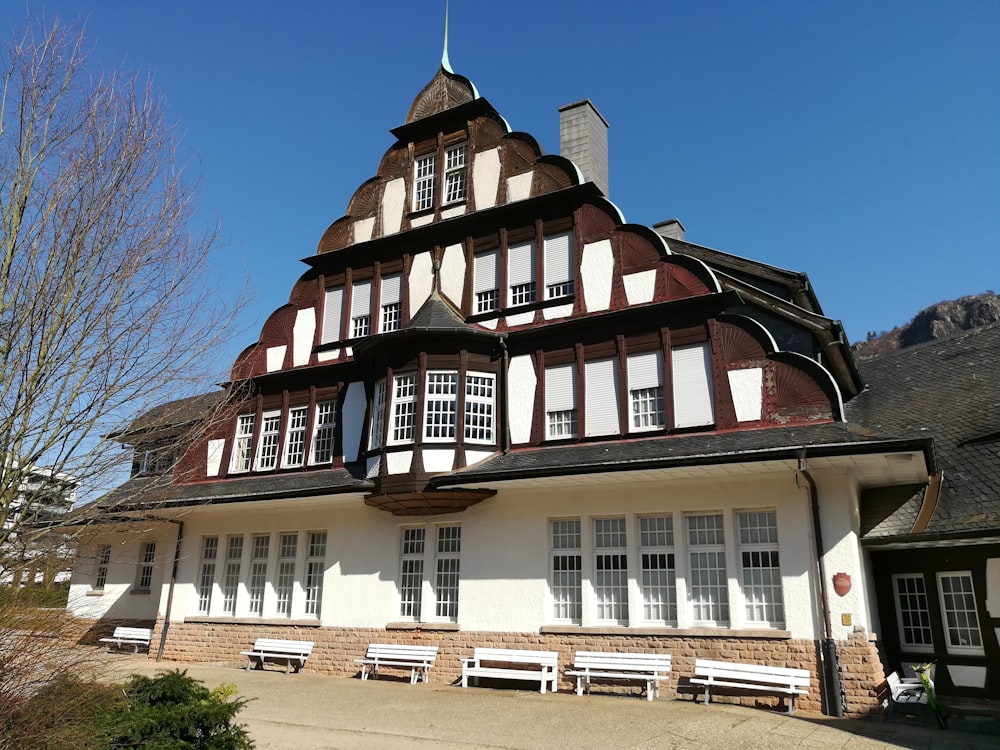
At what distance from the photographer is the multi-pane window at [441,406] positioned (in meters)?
16.1

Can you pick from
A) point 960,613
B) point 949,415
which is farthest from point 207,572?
point 949,415

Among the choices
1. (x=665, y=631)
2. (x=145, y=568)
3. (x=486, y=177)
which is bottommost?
(x=665, y=631)

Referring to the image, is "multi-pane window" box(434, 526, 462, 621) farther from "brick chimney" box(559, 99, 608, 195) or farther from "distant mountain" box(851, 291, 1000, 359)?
"distant mountain" box(851, 291, 1000, 359)

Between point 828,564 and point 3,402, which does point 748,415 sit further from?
point 3,402

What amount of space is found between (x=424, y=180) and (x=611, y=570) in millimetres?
11336

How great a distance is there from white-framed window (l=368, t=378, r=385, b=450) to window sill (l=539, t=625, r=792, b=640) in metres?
5.59

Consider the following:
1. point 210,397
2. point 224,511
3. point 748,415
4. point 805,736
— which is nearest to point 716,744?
point 805,736

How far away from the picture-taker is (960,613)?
1320 cm

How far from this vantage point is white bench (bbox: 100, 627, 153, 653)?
19.7 metres

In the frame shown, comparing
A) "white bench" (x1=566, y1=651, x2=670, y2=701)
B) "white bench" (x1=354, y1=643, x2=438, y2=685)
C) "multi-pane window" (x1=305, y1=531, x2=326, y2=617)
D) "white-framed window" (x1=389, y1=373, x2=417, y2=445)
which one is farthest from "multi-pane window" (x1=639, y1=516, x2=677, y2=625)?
"multi-pane window" (x1=305, y1=531, x2=326, y2=617)

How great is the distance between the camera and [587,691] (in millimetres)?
13344

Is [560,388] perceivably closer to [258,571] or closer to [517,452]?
[517,452]

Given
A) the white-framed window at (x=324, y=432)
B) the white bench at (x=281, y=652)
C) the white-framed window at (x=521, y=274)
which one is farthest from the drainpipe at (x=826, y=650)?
the white-framed window at (x=324, y=432)

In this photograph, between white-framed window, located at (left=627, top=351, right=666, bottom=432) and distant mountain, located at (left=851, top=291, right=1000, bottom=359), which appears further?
distant mountain, located at (left=851, top=291, right=1000, bottom=359)
